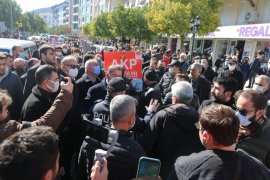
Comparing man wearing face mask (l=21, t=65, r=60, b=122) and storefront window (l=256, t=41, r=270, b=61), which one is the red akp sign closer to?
man wearing face mask (l=21, t=65, r=60, b=122)

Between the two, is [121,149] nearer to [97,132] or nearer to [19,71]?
[97,132]

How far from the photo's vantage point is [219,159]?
1853mm

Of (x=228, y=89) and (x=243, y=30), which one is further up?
(x=243, y=30)

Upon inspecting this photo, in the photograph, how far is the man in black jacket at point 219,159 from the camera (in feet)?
5.94

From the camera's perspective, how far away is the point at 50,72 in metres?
3.41

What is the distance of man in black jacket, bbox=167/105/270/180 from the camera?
1.81 m

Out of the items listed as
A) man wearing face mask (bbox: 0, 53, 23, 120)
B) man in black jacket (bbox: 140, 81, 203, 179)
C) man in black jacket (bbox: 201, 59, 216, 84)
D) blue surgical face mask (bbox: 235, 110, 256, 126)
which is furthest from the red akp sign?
man in black jacket (bbox: 201, 59, 216, 84)

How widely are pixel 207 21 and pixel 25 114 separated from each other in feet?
56.8

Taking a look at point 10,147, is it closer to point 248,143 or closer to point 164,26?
point 248,143

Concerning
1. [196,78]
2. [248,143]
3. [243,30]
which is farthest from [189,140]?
[243,30]

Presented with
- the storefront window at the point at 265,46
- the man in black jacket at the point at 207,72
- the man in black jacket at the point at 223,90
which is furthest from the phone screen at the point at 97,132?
the storefront window at the point at 265,46

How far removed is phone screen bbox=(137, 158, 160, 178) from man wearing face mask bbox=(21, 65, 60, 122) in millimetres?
1906

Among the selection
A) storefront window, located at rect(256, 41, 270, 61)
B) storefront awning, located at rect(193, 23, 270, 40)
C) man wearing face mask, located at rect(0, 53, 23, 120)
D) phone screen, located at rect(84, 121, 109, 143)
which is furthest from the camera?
storefront window, located at rect(256, 41, 270, 61)

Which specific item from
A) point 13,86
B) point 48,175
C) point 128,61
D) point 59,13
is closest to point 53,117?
point 48,175
